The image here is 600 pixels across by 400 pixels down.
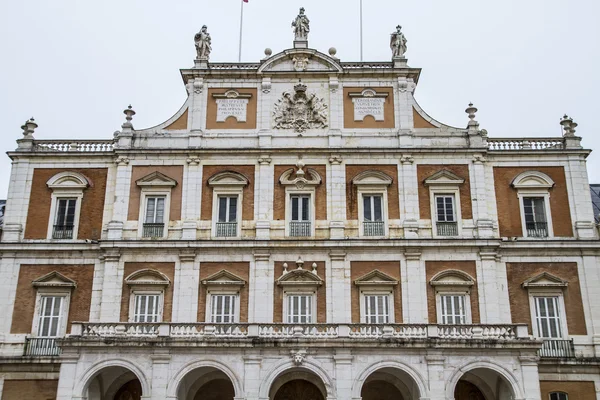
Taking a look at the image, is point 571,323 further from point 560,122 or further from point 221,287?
point 221,287

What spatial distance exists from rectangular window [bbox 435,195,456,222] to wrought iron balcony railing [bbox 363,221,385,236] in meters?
2.61

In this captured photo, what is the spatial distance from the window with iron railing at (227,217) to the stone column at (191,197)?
102 centimetres

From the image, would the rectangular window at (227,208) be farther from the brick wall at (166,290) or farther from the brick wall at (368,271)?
the brick wall at (368,271)

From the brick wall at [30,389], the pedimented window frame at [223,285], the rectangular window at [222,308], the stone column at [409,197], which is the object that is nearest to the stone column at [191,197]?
the pedimented window frame at [223,285]

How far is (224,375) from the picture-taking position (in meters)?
30.5

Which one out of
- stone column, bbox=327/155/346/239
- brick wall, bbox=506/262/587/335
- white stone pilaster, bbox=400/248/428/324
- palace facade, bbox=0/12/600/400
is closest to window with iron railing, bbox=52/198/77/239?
palace facade, bbox=0/12/600/400

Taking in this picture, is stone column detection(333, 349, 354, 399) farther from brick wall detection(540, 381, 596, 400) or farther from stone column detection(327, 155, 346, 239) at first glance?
brick wall detection(540, 381, 596, 400)

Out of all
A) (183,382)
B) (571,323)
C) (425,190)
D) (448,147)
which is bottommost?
(183,382)

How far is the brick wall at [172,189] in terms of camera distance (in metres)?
33.4

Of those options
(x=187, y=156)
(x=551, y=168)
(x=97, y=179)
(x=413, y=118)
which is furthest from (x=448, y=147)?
(x=97, y=179)

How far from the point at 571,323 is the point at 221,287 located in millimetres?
15604

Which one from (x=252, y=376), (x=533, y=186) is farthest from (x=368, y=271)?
(x=533, y=186)

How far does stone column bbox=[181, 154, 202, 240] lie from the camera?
32.9 meters

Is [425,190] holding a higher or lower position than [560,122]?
lower
